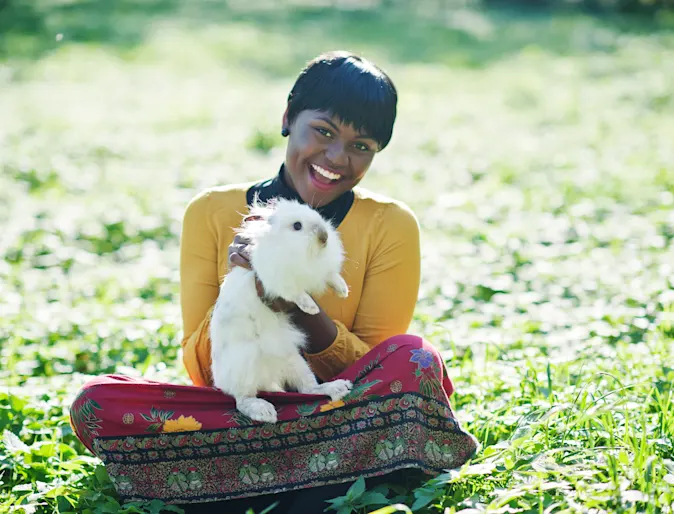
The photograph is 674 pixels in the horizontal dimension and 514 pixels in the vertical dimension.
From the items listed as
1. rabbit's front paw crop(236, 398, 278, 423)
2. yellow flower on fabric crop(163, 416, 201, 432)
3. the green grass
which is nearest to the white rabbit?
rabbit's front paw crop(236, 398, 278, 423)

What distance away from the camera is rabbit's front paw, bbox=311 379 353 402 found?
2.60 metres

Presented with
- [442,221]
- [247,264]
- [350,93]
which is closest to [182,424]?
[247,264]

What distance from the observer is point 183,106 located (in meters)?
11.1

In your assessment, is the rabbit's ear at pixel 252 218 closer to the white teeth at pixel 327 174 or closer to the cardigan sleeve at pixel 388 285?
the white teeth at pixel 327 174

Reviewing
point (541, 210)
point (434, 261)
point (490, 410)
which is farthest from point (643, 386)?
point (541, 210)

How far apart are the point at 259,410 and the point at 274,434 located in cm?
11

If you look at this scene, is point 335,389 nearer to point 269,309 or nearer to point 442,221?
point 269,309

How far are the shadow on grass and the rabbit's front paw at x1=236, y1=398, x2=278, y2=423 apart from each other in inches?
453

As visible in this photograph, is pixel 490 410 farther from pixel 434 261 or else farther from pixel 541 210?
pixel 541 210

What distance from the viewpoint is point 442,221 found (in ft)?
22.1

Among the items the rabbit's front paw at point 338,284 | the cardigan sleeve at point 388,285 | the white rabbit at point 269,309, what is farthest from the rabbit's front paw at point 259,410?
the cardigan sleeve at point 388,285

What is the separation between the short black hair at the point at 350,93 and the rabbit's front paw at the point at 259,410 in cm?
106

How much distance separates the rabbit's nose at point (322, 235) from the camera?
2.46m

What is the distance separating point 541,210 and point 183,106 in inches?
242
